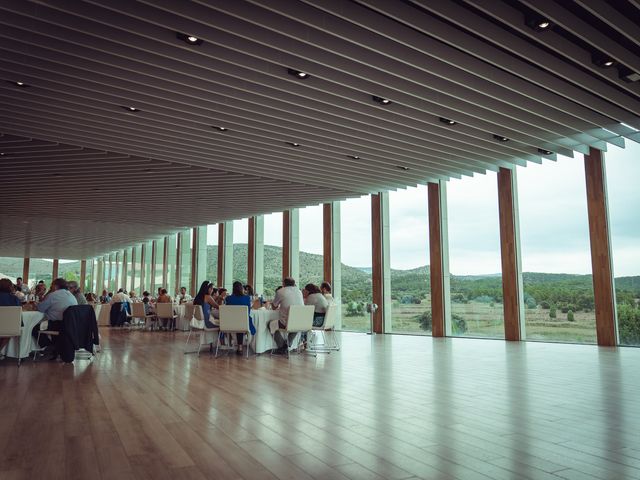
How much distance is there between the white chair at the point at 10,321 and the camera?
5.98 m

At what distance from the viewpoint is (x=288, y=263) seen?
15.4 meters

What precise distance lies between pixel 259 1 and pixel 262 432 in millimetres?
3766

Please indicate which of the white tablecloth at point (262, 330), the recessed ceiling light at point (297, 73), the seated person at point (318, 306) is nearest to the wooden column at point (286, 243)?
the seated person at point (318, 306)

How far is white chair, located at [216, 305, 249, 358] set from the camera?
690 centimetres

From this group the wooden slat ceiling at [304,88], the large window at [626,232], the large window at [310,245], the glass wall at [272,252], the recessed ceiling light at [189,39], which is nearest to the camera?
the wooden slat ceiling at [304,88]

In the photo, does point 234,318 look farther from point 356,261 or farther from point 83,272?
point 83,272

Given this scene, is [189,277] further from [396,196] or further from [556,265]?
[556,265]

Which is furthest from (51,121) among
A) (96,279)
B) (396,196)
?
(96,279)

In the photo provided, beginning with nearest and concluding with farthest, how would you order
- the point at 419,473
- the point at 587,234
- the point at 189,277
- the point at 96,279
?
the point at 419,473 → the point at 587,234 → the point at 189,277 → the point at 96,279

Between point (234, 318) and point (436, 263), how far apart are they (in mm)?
6165

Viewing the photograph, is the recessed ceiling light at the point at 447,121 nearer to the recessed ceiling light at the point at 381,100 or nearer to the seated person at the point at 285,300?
the recessed ceiling light at the point at 381,100

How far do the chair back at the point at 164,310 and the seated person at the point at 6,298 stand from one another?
566cm

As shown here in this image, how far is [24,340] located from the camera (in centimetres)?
647

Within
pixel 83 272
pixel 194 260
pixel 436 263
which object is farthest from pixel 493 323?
pixel 83 272
